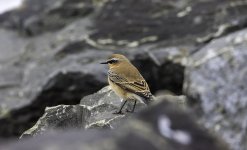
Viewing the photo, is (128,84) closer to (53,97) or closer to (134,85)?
(134,85)

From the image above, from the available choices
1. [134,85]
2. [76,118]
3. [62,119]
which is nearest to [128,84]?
[134,85]

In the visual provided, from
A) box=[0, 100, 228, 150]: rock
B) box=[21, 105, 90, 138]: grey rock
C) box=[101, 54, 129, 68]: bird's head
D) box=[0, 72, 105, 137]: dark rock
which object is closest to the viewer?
box=[0, 100, 228, 150]: rock

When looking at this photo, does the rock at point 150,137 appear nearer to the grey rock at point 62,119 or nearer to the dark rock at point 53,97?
the grey rock at point 62,119

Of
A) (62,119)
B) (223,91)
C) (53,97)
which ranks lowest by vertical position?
(53,97)

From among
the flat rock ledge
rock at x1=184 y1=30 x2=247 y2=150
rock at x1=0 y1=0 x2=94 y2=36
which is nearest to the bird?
rock at x1=184 y1=30 x2=247 y2=150

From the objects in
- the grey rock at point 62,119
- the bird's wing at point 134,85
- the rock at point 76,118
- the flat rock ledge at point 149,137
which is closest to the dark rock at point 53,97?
the bird's wing at point 134,85

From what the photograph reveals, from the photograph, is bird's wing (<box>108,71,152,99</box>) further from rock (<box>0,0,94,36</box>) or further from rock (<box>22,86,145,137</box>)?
rock (<box>0,0,94,36</box>)

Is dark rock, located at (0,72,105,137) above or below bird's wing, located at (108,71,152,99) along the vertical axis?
below
